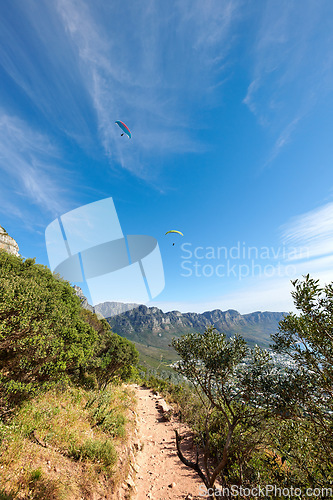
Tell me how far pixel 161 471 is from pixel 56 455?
670 centimetres

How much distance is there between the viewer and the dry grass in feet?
17.4

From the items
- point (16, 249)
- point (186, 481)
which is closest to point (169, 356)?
point (16, 249)

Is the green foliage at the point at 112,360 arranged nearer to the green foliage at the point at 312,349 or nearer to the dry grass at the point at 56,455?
the dry grass at the point at 56,455

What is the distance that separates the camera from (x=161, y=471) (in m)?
10.0

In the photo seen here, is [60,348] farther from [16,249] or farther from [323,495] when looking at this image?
[16,249]

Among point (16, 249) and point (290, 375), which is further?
point (16, 249)

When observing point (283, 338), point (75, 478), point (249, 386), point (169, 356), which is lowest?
point (169, 356)

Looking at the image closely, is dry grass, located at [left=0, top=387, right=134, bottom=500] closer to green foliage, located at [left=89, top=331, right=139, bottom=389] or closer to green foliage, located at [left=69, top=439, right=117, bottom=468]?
green foliage, located at [left=69, top=439, right=117, bottom=468]

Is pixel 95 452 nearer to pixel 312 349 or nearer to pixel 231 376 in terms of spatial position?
pixel 231 376

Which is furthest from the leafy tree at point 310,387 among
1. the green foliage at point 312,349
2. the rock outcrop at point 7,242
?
the rock outcrop at point 7,242

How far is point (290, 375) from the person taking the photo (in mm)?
5555

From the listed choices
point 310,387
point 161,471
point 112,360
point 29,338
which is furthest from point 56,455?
point 112,360

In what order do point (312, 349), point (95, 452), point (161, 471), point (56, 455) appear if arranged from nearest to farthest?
point (312, 349) → point (56, 455) → point (95, 452) → point (161, 471)

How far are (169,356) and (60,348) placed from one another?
220 m
